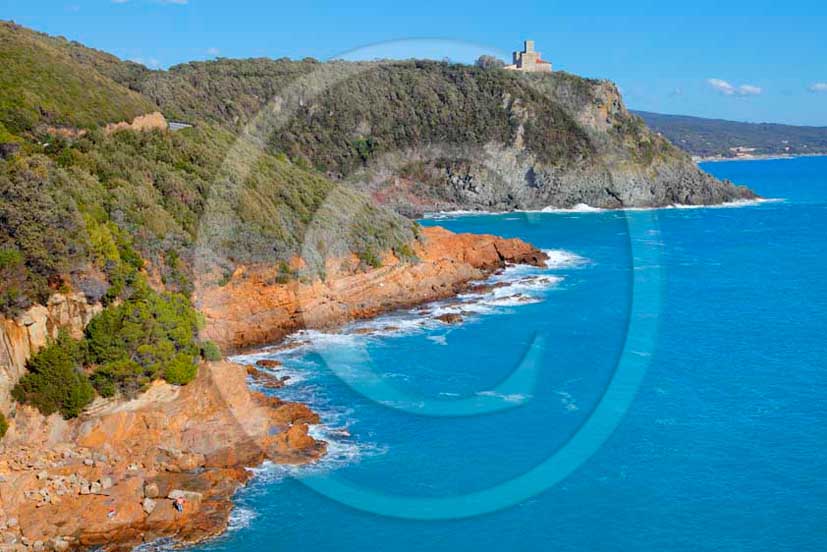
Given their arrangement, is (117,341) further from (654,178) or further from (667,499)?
(654,178)

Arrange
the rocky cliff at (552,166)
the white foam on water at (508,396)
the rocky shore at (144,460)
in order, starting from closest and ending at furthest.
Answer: the rocky shore at (144,460), the white foam on water at (508,396), the rocky cliff at (552,166)

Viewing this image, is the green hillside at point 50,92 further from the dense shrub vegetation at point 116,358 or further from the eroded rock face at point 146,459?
the eroded rock face at point 146,459

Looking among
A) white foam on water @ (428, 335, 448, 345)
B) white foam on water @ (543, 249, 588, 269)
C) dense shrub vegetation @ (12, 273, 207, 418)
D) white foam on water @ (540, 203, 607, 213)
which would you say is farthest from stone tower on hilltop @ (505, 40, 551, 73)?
dense shrub vegetation @ (12, 273, 207, 418)

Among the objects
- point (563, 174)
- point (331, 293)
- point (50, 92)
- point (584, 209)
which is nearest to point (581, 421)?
point (331, 293)

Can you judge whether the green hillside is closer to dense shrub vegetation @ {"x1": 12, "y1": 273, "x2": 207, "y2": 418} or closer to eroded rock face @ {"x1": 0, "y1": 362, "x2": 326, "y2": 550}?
dense shrub vegetation @ {"x1": 12, "y1": 273, "x2": 207, "y2": 418}

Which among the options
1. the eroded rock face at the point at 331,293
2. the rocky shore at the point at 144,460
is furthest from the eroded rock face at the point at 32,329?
the eroded rock face at the point at 331,293

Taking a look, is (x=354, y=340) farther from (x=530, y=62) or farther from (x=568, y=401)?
(x=530, y=62)
